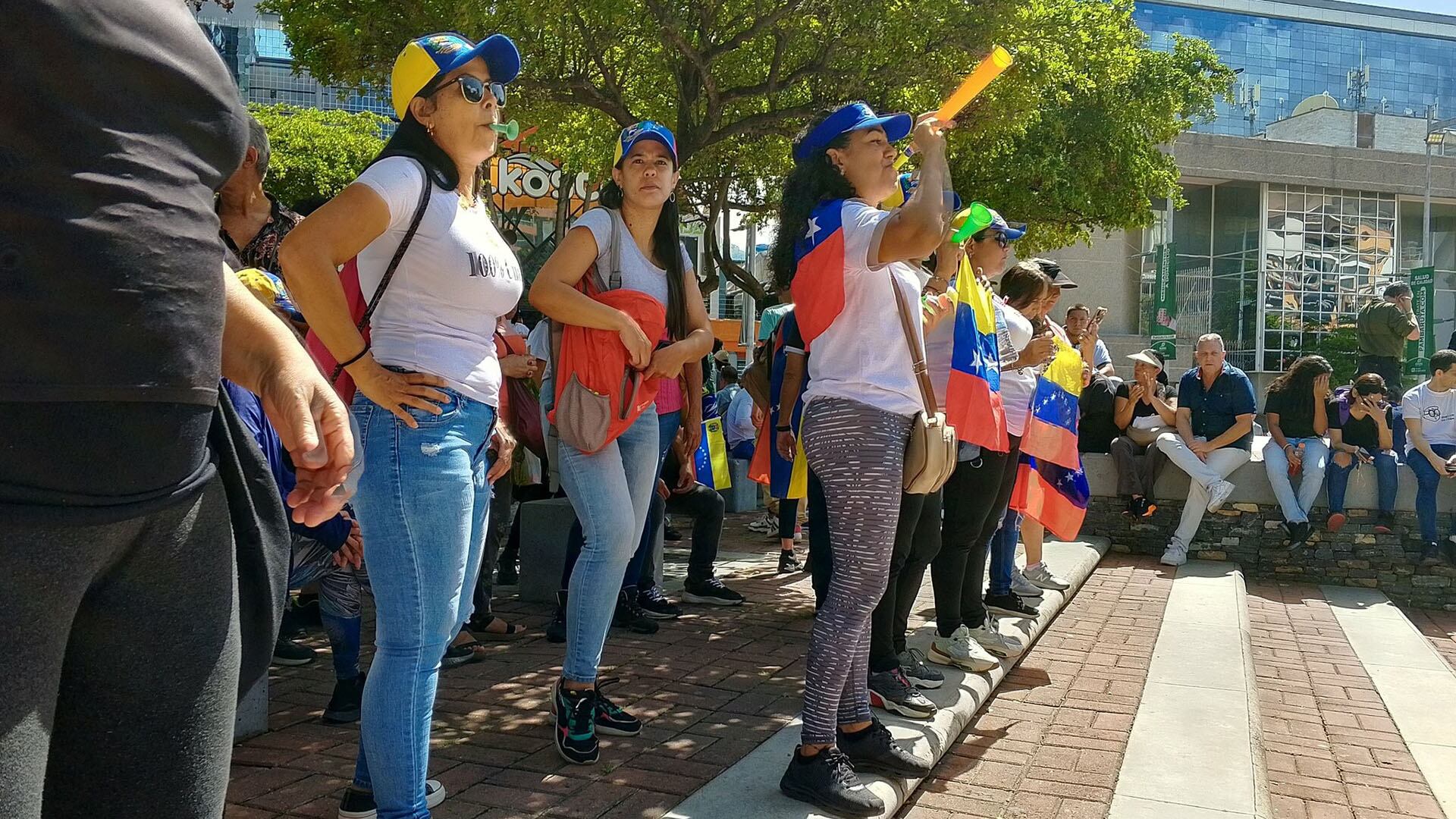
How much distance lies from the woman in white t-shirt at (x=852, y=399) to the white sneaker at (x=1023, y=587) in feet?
11.9

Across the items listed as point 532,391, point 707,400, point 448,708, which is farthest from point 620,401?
point 707,400

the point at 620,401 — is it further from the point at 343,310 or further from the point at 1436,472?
the point at 1436,472

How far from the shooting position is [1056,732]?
476 cm

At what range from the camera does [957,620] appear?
526cm

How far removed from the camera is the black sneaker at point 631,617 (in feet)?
19.5

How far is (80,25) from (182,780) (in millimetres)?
914

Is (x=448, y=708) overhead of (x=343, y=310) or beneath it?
beneath

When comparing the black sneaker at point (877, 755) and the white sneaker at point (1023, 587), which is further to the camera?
the white sneaker at point (1023, 587)

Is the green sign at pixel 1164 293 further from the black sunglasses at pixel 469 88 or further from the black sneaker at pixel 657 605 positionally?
the black sunglasses at pixel 469 88

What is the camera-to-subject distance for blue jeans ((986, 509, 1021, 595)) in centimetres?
659

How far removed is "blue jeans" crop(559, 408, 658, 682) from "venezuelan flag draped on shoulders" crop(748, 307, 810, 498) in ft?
3.55

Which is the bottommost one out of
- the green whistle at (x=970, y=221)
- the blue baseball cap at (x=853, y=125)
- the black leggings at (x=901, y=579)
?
the black leggings at (x=901, y=579)

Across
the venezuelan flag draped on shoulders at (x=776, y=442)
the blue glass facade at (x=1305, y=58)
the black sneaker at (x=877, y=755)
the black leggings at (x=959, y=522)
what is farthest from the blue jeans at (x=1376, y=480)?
the blue glass facade at (x=1305, y=58)

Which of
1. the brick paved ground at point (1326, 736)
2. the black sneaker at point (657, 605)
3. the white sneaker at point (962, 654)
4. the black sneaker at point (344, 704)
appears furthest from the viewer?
the black sneaker at point (657, 605)
